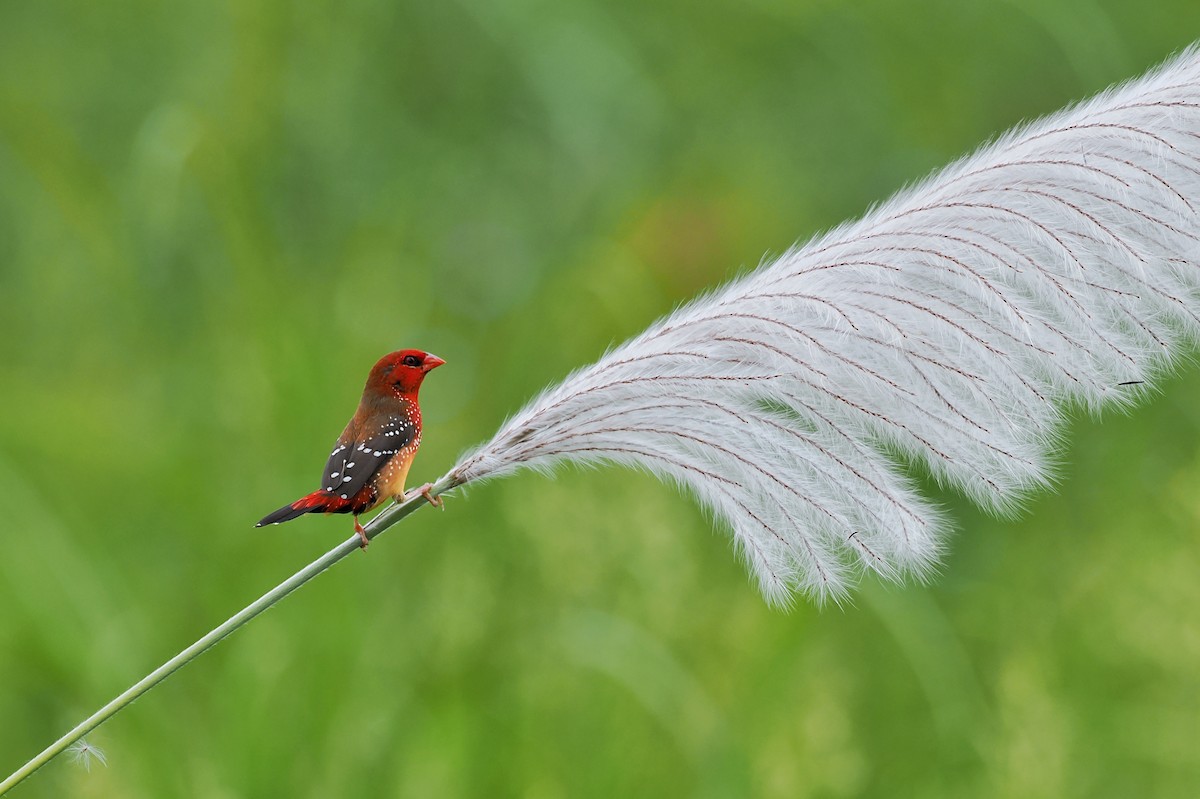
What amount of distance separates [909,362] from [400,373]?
0.38 meters

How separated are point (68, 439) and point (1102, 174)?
2.39m

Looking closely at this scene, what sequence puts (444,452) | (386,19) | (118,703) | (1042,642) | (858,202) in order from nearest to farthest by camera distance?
(118,703) < (1042,642) < (444,452) < (858,202) < (386,19)

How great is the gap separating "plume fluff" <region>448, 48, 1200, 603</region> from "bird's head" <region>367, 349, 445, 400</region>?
8cm

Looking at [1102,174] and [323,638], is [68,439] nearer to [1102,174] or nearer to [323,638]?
[323,638]

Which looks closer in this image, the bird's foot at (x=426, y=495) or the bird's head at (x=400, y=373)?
the bird's foot at (x=426, y=495)

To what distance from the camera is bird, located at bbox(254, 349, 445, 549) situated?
0.89 m

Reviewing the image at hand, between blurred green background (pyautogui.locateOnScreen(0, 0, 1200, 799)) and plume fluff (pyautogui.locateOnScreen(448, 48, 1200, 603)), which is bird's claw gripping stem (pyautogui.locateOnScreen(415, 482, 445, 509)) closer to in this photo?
plume fluff (pyautogui.locateOnScreen(448, 48, 1200, 603))

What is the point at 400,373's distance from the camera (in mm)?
1003

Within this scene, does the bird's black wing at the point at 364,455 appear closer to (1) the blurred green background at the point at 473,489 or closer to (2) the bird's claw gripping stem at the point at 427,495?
(2) the bird's claw gripping stem at the point at 427,495

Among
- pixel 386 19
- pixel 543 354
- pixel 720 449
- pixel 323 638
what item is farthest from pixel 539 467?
pixel 386 19

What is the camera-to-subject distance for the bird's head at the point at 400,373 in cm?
100

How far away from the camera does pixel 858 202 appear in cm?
373

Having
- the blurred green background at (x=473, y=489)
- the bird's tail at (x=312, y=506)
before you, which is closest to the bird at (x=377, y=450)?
the bird's tail at (x=312, y=506)

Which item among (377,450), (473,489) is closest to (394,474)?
(377,450)
